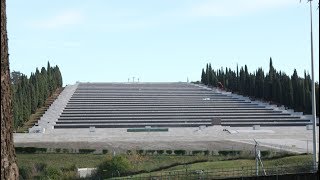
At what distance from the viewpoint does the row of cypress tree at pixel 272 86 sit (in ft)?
235

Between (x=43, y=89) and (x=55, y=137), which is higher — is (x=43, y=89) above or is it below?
above

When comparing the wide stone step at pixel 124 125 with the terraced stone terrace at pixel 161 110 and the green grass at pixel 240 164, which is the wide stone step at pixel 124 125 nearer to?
the terraced stone terrace at pixel 161 110

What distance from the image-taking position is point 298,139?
48.7 m

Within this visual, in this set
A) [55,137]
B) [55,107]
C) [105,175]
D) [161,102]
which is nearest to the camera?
[105,175]

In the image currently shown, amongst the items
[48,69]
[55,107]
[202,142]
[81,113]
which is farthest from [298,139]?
[48,69]

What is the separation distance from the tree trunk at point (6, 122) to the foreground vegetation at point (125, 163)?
20.9 metres

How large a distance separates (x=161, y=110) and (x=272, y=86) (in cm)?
1728

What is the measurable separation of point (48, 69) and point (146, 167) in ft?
219

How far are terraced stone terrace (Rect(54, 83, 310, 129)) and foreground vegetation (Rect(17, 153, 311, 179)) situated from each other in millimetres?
24262

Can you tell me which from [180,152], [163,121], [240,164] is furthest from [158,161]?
[163,121]

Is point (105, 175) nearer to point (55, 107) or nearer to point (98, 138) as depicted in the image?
point (98, 138)

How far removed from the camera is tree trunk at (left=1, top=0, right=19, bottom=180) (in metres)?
4.95

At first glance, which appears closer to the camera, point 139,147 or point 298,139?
point 139,147

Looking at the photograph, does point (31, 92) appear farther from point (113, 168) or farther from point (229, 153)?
point (113, 168)
